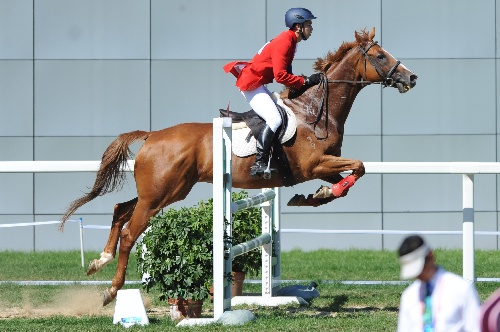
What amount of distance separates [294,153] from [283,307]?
141cm

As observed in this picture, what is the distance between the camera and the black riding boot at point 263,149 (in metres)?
8.76

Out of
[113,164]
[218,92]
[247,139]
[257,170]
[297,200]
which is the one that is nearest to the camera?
[257,170]

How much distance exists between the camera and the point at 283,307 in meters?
9.20

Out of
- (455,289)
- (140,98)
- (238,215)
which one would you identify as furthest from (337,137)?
(140,98)

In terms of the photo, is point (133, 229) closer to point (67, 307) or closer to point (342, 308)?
point (67, 307)

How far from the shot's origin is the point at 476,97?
15766mm

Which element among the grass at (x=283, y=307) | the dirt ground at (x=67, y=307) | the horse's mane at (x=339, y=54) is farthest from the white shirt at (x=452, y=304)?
the horse's mane at (x=339, y=54)

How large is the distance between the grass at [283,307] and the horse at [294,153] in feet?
2.17

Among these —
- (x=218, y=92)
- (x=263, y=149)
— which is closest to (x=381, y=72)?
(x=263, y=149)

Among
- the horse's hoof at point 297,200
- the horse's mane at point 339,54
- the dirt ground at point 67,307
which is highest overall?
the horse's mane at point 339,54

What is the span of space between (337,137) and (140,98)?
7150 millimetres

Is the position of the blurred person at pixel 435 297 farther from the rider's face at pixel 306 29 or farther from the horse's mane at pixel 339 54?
the horse's mane at pixel 339 54

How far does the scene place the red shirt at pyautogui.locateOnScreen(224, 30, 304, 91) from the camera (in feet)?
28.4

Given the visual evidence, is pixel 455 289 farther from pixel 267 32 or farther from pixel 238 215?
pixel 267 32
